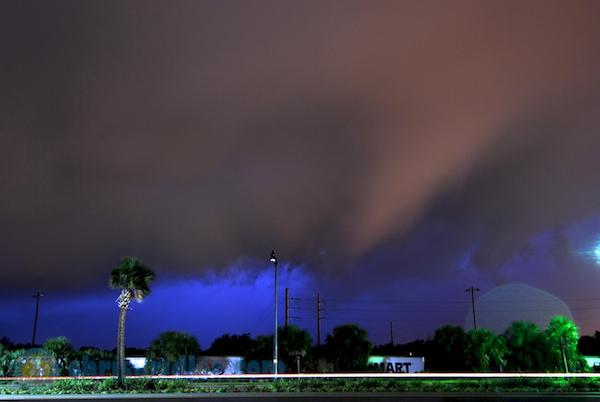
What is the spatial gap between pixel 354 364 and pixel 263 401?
108ft

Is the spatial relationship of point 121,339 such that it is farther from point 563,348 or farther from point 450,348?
point 563,348

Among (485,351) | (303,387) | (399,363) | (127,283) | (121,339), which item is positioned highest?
(127,283)

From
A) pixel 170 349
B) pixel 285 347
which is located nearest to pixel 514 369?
pixel 285 347

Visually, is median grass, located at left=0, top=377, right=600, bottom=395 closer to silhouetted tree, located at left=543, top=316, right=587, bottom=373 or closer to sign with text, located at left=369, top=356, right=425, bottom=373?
silhouetted tree, located at left=543, top=316, right=587, bottom=373

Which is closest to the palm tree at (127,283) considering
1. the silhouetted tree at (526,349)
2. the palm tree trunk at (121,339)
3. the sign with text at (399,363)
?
the palm tree trunk at (121,339)

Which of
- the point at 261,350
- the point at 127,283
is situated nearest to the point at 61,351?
the point at 127,283

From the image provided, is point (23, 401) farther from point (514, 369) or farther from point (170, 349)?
point (514, 369)

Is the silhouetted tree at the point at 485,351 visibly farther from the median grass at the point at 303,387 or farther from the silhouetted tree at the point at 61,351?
the silhouetted tree at the point at 61,351

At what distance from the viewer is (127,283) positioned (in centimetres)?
3744

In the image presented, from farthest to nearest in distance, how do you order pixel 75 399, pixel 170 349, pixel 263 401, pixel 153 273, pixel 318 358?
1. pixel 318 358
2. pixel 170 349
3. pixel 153 273
4. pixel 75 399
5. pixel 263 401

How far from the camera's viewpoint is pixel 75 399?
87.0ft

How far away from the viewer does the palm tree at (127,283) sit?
37369mm

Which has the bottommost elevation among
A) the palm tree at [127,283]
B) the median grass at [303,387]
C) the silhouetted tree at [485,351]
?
the median grass at [303,387]

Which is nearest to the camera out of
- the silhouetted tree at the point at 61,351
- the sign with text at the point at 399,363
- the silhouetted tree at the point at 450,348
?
the silhouetted tree at the point at 61,351
